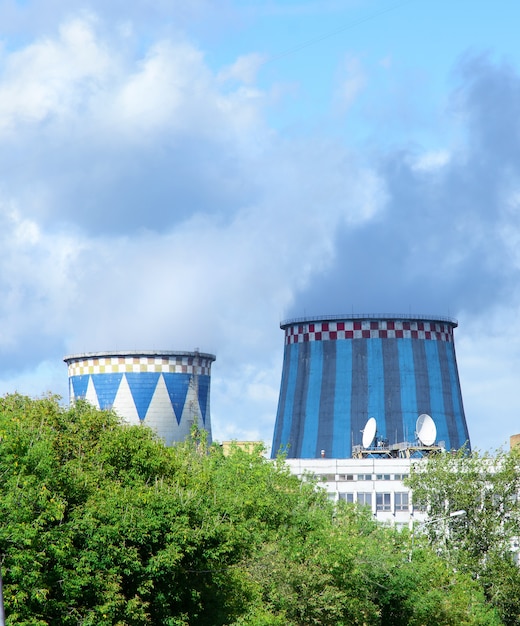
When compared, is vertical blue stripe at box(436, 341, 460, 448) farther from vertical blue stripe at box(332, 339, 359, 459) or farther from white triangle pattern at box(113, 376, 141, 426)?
white triangle pattern at box(113, 376, 141, 426)

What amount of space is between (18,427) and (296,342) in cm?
5363

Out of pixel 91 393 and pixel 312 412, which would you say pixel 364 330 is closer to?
pixel 312 412

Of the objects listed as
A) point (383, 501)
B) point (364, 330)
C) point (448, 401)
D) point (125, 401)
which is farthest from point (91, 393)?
point (383, 501)

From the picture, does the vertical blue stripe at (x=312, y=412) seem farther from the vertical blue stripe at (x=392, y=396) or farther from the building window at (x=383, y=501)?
the building window at (x=383, y=501)

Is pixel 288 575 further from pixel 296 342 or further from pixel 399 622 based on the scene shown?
pixel 296 342

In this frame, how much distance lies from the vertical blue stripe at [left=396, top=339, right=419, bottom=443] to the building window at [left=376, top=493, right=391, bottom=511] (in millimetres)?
7608

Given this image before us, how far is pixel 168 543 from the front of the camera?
28922mm

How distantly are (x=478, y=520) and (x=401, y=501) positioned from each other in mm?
20783

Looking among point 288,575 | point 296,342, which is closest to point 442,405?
point 296,342

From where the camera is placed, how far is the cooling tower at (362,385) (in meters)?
79.1

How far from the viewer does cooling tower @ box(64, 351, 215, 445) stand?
10094 centimetres

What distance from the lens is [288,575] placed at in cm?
3466

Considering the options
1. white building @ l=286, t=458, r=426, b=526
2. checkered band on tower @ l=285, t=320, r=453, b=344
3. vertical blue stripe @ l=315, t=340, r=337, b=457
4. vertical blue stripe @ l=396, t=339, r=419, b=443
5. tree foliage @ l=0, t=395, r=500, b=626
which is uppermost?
checkered band on tower @ l=285, t=320, r=453, b=344

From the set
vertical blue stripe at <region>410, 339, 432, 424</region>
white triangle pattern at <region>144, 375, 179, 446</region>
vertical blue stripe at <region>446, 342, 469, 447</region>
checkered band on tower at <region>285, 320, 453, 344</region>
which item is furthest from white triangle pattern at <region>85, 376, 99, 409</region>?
vertical blue stripe at <region>446, 342, 469, 447</region>
